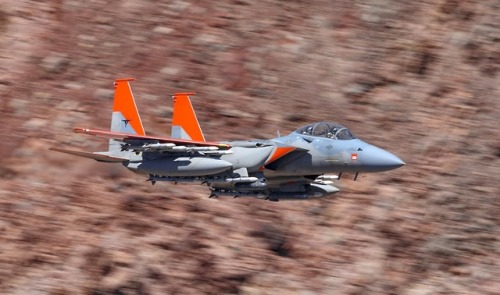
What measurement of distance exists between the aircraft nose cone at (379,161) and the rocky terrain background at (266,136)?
5660 millimetres

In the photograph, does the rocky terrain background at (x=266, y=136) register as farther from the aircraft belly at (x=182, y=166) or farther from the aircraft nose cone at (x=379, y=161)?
the aircraft belly at (x=182, y=166)

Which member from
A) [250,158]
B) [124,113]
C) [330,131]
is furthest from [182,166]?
[330,131]

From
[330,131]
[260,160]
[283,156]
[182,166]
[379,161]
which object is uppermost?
[330,131]

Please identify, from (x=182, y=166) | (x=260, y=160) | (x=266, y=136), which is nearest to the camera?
(x=182, y=166)

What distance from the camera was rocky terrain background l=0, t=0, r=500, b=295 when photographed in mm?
36031

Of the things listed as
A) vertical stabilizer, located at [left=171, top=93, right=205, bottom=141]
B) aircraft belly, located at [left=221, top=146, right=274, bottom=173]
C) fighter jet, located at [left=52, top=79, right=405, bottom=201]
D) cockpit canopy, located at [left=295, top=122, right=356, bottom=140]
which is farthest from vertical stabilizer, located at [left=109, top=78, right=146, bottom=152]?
cockpit canopy, located at [left=295, top=122, right=356, bottom=140]

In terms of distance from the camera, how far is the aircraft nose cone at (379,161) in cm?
3080

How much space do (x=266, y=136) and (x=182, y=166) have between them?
24.1ft

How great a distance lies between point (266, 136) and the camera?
3859 centimetres

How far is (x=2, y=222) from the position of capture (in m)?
38.8

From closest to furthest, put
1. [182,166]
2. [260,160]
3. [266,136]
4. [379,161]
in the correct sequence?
[379,161] → [182,166] → [260,160] → [266,136]

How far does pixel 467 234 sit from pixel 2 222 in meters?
15.9

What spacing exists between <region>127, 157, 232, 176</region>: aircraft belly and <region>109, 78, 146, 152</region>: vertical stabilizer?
1698 mm

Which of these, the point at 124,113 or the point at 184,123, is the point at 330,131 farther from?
the point at 124,113
